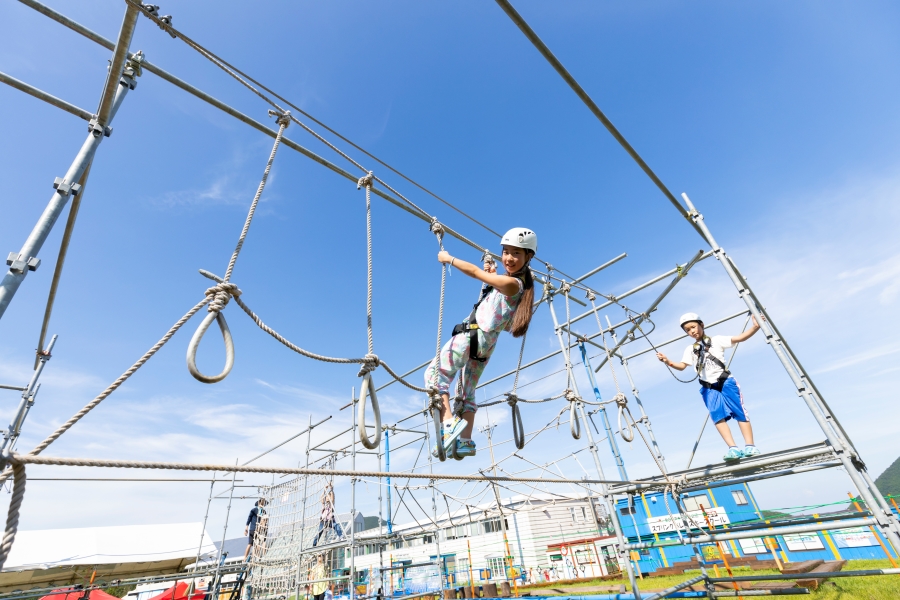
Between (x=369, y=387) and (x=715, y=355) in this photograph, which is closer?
(x=369, y=387)

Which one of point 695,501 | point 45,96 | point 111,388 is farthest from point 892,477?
point 45,96

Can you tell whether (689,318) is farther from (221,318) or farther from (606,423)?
(221,318)

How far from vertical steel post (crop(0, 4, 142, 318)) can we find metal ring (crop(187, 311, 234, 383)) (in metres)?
0.83

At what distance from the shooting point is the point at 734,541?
33.3 feet

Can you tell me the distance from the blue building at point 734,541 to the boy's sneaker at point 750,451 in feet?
5.55

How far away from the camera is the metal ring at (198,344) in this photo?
1454mm

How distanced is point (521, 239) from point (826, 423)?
2765 mm

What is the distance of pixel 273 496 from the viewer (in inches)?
407

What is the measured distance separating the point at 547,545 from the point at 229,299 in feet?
58.4

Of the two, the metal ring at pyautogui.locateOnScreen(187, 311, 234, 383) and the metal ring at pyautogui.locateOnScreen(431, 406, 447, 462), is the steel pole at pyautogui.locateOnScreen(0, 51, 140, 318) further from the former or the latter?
the metal ring at pyautogui.locateOnScreen(431, 406, 447, 462)

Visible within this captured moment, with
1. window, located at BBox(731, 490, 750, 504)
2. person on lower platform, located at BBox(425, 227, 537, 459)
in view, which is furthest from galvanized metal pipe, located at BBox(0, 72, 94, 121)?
window, located at BBox(731, 490, 750, 504)

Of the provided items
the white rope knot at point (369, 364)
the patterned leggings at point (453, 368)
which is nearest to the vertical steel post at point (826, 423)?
the patterned leggings at point (453, 368)

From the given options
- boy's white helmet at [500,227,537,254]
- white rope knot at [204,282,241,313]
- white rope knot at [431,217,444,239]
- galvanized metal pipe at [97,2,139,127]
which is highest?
white rope knot at [431,217,444,239]

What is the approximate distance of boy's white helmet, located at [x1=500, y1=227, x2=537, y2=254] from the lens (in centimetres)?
290
